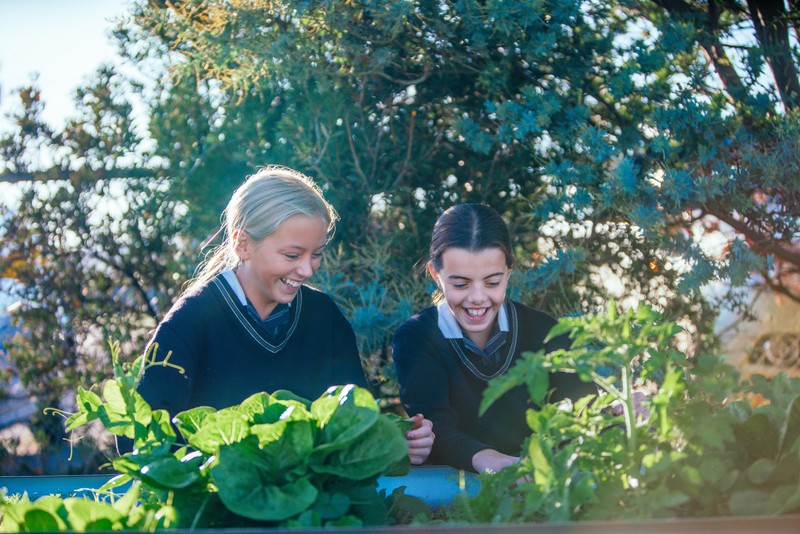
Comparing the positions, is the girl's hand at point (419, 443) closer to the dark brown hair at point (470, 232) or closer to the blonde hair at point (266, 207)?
the dark brown hair at point (470, 232)

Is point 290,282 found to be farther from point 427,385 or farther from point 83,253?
point 83,253

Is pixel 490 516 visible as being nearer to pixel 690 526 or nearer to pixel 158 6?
pixel 690 526

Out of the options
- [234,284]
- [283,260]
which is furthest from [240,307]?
[283,260]

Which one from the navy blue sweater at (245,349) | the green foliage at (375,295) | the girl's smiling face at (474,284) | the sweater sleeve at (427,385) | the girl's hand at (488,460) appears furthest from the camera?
the green foliage at (375,295)

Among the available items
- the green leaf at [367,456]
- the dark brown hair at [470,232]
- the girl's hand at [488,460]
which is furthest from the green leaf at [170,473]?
the dark brown hair at [470,232]

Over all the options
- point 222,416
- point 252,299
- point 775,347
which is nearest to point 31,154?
point 252,299

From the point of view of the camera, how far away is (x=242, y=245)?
2428 millimetres

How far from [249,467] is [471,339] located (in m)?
1.54

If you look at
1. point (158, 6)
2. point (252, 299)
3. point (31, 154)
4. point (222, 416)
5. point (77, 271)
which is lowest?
point (222, 416)

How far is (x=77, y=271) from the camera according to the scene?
3.31 metres

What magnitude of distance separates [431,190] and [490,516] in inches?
89.7

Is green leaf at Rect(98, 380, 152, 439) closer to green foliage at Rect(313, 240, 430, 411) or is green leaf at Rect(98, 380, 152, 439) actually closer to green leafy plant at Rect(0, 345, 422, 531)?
green leafy plant at Rect(0, 345, 422, 531)

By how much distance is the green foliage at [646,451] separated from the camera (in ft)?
2.85

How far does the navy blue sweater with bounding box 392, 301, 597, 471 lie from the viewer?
2240mm
